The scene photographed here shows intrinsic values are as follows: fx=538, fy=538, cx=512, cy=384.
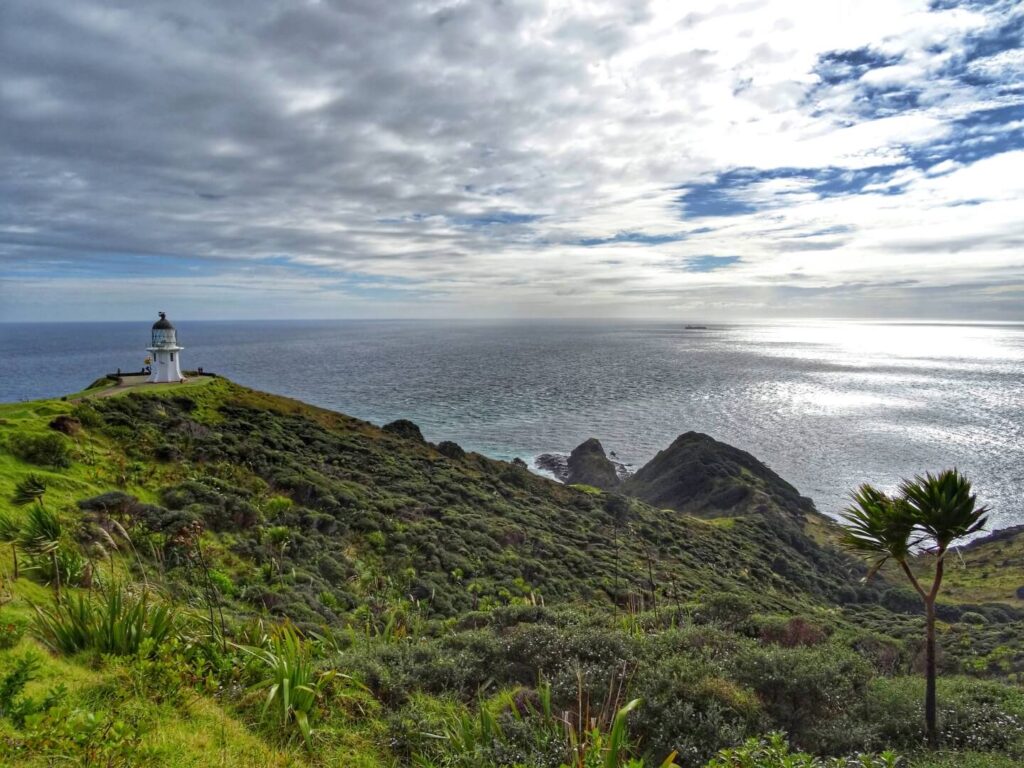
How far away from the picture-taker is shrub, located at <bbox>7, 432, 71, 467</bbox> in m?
17.6

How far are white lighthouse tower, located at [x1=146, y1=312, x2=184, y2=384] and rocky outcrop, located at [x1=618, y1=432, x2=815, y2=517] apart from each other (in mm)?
39101

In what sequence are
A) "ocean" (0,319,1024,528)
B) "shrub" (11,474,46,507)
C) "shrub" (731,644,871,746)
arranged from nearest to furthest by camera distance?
1. "shrub" (731,644,871,746)
2. "shrub" (11,474,46,507)
3. "ocean" (0,319,1024,528)

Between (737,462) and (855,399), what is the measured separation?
210 feet

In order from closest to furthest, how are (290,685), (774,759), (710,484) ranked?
1. (774,759)
2. (290,685)
3. (710,484)

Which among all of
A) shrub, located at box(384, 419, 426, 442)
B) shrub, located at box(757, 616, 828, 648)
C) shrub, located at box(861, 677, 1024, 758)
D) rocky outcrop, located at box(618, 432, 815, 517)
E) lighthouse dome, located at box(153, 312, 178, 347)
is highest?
lighthouse dome, located at box(153, 312, 178, 347)

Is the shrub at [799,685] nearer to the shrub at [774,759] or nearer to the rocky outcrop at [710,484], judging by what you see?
the shrub at [774,759]

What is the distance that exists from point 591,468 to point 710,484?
11210mm

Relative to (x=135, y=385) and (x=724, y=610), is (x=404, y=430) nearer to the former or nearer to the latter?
(x=135, y=385)

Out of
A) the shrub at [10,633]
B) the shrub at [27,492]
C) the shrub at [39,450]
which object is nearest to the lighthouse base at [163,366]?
the shrub at [39,450]

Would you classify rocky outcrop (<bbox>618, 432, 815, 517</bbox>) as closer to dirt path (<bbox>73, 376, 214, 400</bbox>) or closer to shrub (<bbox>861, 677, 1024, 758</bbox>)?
shrub (<bbox>861, 677, 1024, 758</bbox>)

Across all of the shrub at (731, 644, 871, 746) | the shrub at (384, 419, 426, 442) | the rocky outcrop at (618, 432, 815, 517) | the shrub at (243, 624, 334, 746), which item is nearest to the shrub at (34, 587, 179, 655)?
the shrub at (243, 624, 334, 746)

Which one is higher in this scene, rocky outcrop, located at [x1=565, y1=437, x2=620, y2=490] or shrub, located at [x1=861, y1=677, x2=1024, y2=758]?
shrub, located at [x1=861, y1=677, x2=1024, y2=758]

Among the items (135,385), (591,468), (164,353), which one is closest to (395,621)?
(135,385)

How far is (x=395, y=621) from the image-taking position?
1448 centimetres
